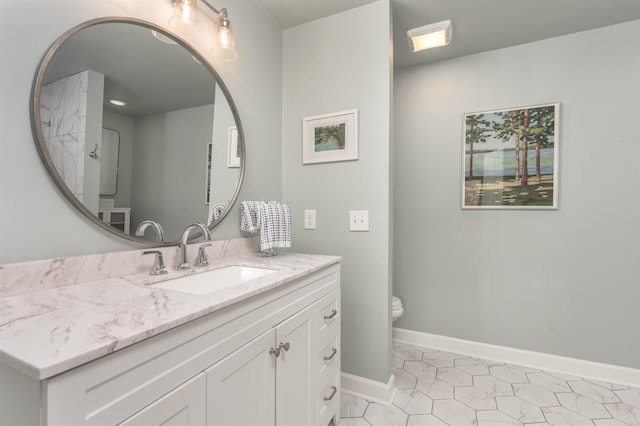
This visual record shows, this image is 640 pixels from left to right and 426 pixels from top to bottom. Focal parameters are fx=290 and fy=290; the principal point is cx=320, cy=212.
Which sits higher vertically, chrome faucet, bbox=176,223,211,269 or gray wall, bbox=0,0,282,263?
gray wall, bbox=0,0,282,263

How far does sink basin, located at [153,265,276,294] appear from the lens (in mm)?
1121

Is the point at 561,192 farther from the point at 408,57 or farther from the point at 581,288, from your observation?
the point at 408,57

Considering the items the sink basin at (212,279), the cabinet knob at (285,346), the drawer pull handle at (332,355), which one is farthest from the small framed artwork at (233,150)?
the drawer pull handle at (332,355)

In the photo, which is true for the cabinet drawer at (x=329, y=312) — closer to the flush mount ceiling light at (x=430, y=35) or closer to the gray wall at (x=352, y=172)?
the gray wall at (x=352, y=172)

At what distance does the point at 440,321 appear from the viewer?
2.40m

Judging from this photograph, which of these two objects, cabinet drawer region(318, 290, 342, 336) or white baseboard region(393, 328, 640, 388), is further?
white baseboard region(393, 328, 640, 388)

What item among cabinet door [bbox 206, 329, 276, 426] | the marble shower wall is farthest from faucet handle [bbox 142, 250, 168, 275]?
cabinet door [bbox 206, 329, 276, 426]

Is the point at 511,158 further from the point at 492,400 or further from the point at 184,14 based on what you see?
the point at 184,14

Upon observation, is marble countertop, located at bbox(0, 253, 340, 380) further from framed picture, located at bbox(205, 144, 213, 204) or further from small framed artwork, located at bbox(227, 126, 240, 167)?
small framed artwork, located at bbox(227, 126, 240, 167)

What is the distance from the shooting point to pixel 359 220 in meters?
1.81

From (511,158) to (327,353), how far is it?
1.96m

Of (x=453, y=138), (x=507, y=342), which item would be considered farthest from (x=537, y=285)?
(x=453, y=138)

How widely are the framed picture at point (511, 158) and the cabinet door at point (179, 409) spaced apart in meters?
2.23

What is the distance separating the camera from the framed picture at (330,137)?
6.00 feet
